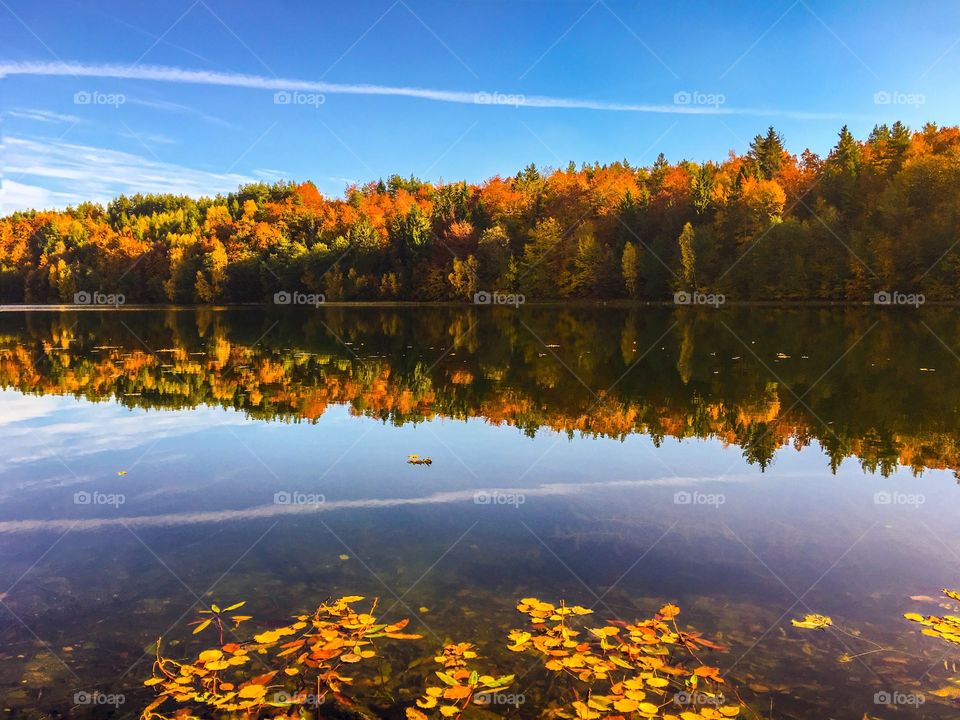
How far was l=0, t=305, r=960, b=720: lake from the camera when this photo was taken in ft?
19.6

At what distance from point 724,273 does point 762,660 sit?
76910 millimetres

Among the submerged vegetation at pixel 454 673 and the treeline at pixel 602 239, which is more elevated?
the treeline at pixel 602 239

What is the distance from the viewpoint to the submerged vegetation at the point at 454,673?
16.9 ft

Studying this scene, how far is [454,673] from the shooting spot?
555 centimetres

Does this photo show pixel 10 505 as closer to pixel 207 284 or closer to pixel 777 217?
pixel 777 217

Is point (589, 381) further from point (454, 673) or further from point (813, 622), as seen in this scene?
point (454, 673)

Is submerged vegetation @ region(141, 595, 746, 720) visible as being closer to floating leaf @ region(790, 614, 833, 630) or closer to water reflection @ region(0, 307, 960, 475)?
floating leaf @ region(790, 614, 833, 630)

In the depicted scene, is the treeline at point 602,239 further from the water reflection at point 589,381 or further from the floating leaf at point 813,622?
the floating leaf at point 813,622

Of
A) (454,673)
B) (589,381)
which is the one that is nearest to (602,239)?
(589,381)

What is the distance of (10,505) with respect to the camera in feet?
32.2

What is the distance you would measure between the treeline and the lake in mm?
61965

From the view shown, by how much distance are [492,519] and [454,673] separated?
146 inches

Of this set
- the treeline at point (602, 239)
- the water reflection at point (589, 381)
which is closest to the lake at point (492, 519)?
the water reflection at point (589, 381)

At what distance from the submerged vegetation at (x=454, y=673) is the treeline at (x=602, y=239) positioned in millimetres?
77917
